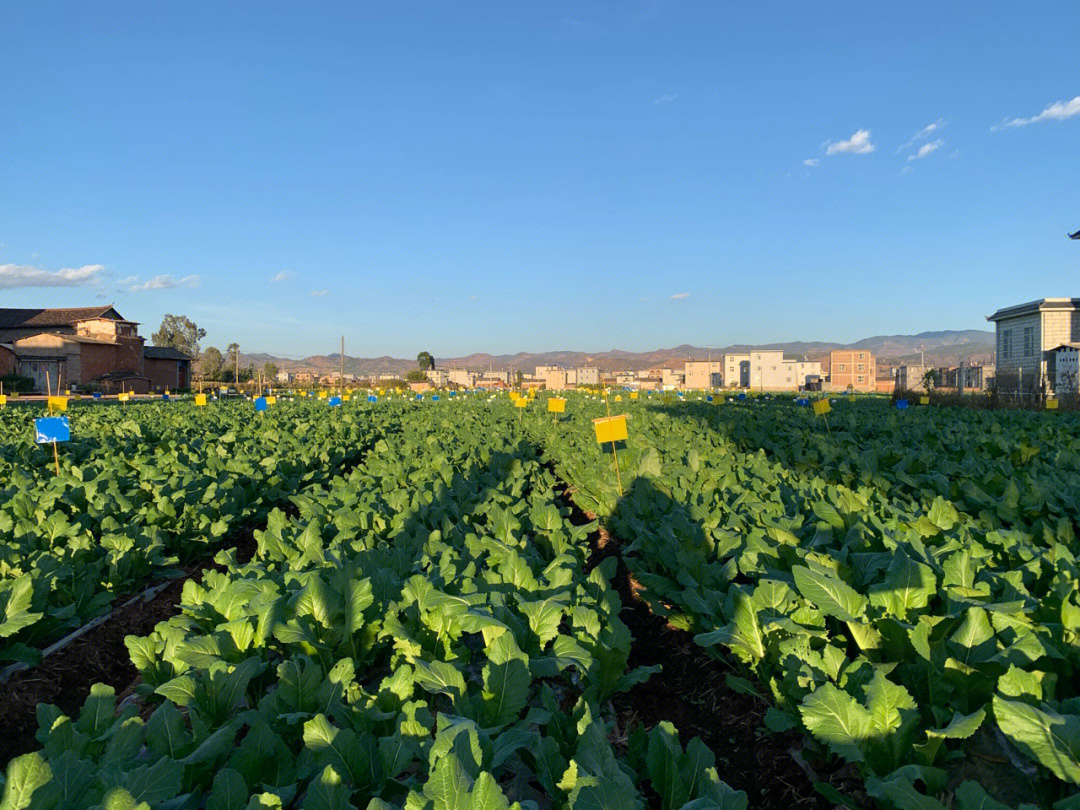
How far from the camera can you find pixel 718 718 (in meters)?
3.40

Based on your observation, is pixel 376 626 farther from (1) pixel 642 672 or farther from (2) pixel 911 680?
(2) pixel 911 680

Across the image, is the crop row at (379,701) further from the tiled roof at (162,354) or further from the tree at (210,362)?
the tree at (210,362)

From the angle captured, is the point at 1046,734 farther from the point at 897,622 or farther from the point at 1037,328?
the point at 1037,328

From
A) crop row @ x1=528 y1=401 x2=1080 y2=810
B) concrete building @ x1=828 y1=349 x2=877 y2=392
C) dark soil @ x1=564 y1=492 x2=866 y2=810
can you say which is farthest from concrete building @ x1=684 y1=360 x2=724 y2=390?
dark soil @ x1=564 y1=492 x2=866 y2=810

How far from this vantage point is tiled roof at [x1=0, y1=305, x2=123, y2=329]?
55.2m

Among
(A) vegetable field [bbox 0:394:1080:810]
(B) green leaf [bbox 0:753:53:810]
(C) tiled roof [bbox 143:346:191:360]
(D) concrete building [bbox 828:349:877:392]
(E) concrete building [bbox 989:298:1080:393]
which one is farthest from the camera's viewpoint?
(D) concrete building [bbox 828:349:877:392]

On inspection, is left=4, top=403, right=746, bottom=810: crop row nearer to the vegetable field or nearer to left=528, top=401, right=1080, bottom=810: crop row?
the vegetable field

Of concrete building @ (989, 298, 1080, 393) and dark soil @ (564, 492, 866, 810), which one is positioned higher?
concrete building @ (989, 298, 1080, 393)

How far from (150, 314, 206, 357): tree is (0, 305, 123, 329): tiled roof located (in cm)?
3286

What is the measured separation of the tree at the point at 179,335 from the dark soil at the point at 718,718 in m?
99.7

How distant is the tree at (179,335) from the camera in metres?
90.4

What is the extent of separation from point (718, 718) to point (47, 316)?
7015 cm

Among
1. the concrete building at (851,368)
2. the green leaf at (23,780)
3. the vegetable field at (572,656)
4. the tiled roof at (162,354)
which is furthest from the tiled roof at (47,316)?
the concrete building at (851,368)

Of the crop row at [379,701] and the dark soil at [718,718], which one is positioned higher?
the crop row at [379,701]
